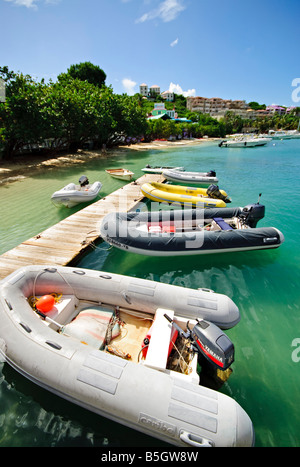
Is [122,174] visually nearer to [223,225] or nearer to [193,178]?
[193,178]

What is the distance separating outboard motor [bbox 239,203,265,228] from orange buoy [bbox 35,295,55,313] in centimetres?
660

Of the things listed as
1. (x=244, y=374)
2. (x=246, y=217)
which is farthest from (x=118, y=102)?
(x=244, y=374)

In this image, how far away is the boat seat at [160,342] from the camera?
313 centimetres

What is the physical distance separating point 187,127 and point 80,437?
6856 centimetres

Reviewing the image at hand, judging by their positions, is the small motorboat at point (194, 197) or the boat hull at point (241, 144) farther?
the boat hull at point (241, 144)

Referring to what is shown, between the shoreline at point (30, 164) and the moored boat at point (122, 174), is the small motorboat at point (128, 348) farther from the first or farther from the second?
the shoreline at point (30, 164)

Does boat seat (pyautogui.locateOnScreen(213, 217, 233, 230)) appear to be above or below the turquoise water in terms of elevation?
above

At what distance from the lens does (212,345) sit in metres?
3.14

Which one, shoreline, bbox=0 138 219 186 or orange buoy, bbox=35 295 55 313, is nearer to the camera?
orange buoy, bbox=35 295 55 313

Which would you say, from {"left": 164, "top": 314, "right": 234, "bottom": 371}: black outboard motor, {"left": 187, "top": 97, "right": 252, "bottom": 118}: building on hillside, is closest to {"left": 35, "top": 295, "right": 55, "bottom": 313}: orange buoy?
{"left": 164, "top": 314, "right": 234, "bottom": 371}: black outboard motor

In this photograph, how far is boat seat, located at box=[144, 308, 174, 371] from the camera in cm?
313

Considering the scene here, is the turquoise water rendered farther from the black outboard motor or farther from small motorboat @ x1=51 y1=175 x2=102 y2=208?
the black outboard motor

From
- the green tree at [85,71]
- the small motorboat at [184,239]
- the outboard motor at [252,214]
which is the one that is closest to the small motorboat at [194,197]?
the outboard motor at [252,214]

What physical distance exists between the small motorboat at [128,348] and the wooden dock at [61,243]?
1.63 m
